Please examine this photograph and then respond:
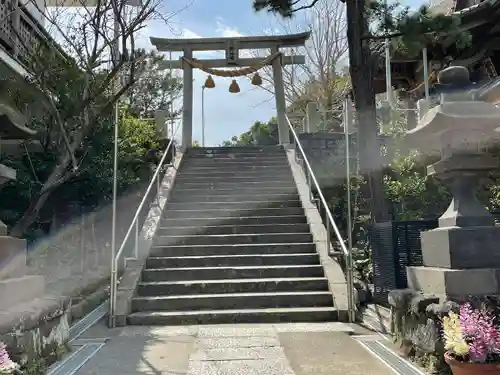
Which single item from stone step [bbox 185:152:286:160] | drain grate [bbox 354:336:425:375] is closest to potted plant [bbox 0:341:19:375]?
drain grate [bbox 354:336:425:375]

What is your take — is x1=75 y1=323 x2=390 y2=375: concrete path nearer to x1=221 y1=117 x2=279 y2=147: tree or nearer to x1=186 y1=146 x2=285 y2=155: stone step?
x1=186 y1=146 x2=285 y2=155: stone step

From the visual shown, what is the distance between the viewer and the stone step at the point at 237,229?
8.96 meters

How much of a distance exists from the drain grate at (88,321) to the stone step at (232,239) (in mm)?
1581

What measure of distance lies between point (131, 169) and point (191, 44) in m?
6.28

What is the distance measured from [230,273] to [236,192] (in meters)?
3.45

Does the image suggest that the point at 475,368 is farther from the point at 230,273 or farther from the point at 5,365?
the point at 230,273

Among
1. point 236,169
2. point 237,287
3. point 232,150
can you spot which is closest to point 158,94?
point 232,150

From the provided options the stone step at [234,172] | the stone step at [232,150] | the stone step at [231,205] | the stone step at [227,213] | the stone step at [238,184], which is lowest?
the stone step at [227,213]

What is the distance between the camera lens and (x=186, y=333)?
5859 mm

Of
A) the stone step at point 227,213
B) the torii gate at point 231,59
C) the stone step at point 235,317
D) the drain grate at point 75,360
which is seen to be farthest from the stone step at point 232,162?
the drain grate at point 75,360

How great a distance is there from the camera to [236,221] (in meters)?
9.38

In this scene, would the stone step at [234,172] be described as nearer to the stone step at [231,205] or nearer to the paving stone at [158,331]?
the stone step at [231,205]

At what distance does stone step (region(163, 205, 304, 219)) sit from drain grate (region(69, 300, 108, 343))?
8.52 ft

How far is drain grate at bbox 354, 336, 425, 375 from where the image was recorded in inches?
170
